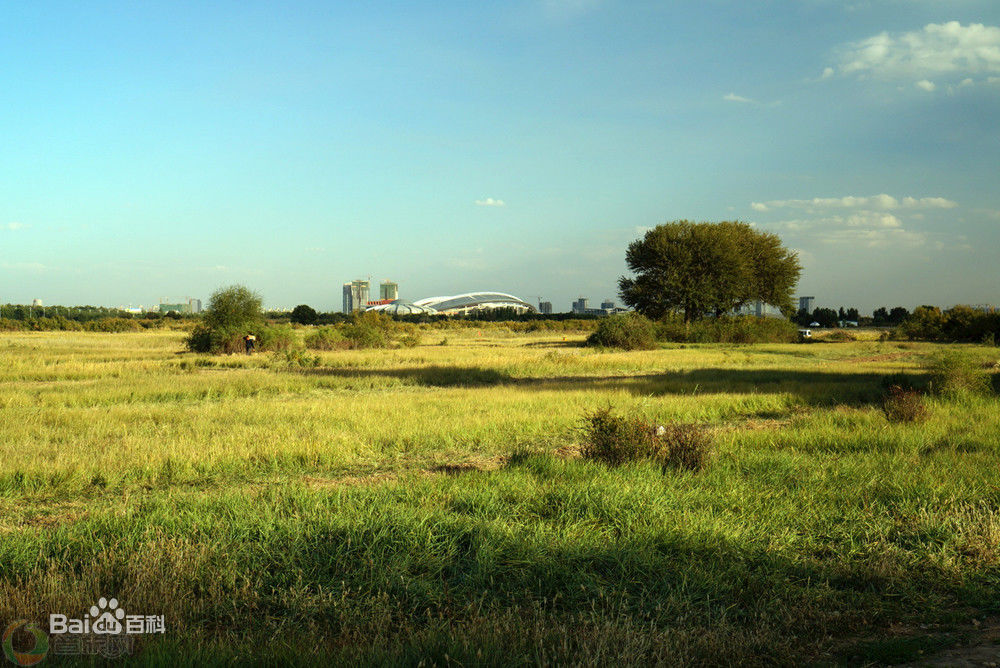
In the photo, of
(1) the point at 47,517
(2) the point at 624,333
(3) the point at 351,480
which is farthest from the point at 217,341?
(1) the point at 47,517

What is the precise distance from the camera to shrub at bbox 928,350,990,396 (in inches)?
718

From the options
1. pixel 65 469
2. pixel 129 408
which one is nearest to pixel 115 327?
pixel 129 408

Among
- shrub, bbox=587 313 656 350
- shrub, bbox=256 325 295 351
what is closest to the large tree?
shrub, bbox=587 313 656 350

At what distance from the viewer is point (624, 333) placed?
5247cm

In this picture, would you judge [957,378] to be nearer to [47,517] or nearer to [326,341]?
[47,517]

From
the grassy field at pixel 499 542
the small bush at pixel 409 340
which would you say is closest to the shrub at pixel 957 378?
the grassy field at pixel 499 542

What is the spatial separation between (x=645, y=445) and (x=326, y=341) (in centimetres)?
4047

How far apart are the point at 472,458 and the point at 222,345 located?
35.5m

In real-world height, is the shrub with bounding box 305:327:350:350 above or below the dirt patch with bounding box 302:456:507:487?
above

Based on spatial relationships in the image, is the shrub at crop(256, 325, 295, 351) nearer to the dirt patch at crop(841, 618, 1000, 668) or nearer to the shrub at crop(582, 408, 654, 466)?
the shrub at crop(582, 408, 654, 466)

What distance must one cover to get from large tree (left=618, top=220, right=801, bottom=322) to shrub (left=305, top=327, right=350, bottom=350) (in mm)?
29406

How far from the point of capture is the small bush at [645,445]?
994 centimetres

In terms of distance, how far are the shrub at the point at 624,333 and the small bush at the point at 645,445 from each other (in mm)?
41070

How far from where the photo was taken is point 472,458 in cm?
1127
